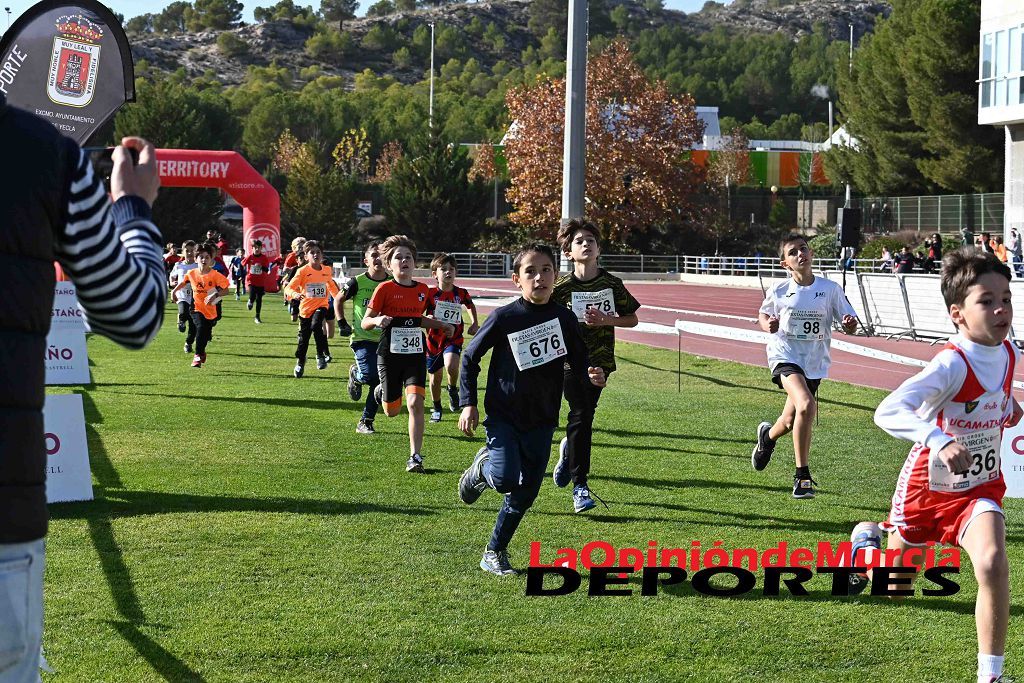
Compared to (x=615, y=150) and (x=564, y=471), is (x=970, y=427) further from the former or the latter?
(x=615, y=150)

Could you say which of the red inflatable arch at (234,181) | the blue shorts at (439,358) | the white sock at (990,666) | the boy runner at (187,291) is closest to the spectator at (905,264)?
the red inflatable arch at (234,181)

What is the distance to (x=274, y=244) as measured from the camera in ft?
159

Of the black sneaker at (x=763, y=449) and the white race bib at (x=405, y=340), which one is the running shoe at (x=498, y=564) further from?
the white race bib at (x=405, y=340)

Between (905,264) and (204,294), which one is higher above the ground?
(905,264)

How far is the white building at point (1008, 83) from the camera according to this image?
46.1m

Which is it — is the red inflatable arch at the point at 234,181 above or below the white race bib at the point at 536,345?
above

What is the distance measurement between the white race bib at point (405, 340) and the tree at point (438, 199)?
59366 millimetres

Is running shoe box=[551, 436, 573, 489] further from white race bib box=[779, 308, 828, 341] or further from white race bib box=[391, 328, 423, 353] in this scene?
white race bib box=[391, 328, 423, 353]

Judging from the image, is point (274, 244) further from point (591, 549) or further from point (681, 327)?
point (591, 549)

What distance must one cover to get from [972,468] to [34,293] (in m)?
3.81

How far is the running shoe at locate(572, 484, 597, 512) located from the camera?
927cm

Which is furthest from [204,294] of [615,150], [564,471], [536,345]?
[615,150]

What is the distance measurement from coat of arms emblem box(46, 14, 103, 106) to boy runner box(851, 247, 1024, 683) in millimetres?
9222

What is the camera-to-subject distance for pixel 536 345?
7.67 m
